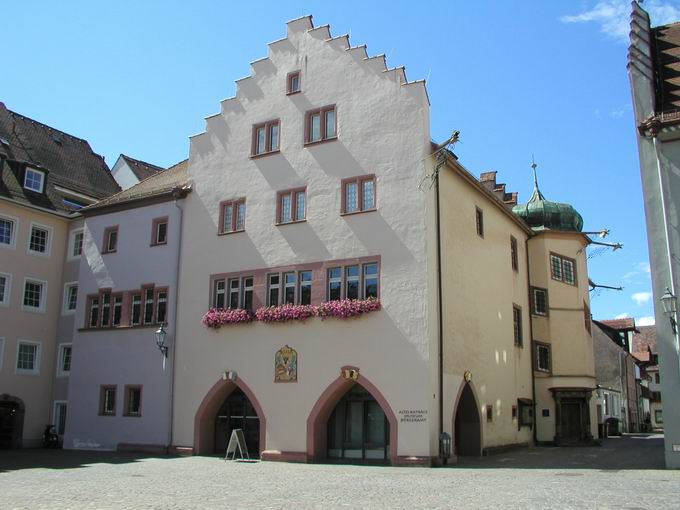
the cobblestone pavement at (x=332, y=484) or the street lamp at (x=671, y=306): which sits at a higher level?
the street lamp at (x=671, y=306)

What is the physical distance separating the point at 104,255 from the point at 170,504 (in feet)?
63.4

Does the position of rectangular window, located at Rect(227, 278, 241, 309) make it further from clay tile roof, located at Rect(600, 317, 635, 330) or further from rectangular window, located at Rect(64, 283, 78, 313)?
clay tile roof, located at Rect(600, 317, 635, 330)

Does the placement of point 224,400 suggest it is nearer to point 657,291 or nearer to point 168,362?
point 168,362

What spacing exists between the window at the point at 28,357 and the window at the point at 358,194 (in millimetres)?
16779

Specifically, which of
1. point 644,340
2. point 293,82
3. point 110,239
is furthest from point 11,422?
point 644,340

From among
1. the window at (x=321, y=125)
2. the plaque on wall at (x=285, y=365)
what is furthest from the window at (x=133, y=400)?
the window at (x=321, y=125)

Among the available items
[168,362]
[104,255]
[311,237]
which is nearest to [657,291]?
[311,237]

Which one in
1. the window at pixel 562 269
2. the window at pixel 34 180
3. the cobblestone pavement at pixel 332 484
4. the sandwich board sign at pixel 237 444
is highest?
the window at pixel 34 180

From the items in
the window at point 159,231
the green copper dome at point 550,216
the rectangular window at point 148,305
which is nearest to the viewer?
the rectangular window at point 148,305

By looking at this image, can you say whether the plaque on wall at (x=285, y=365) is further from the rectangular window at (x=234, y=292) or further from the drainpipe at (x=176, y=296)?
the drainpipe at (x=176, y=296)

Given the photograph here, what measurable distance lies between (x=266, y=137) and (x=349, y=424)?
10840 mm

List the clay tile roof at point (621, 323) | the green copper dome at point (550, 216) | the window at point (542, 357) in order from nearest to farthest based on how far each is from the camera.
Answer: the window at point (542, 357)
the green copper dome at point (550, 216)
the clay tile roof at point (621, 323)

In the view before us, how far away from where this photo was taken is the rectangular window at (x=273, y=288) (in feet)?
83.9

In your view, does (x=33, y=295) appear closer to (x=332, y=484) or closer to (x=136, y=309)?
(x=136, y=309)
